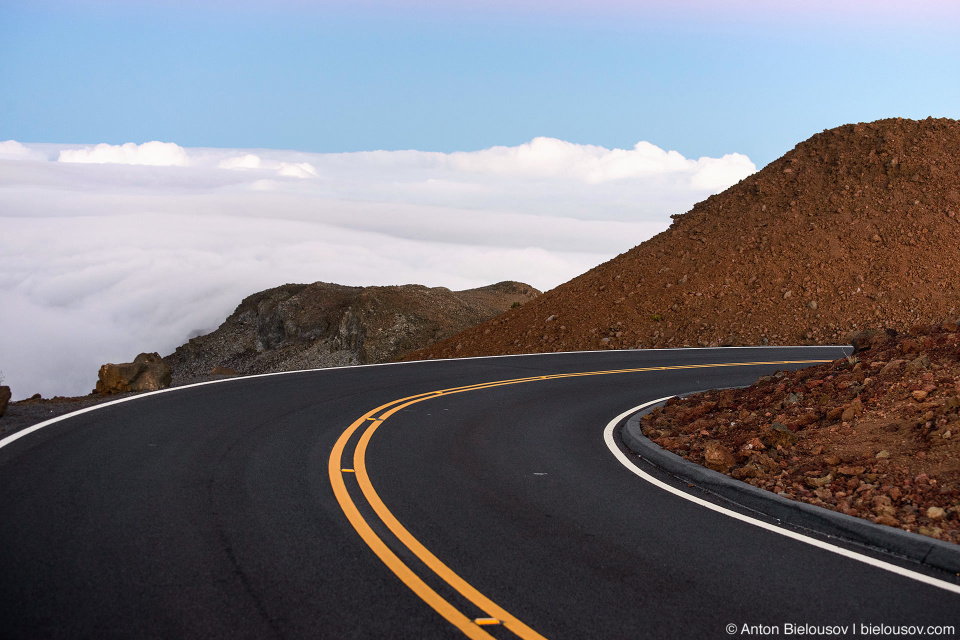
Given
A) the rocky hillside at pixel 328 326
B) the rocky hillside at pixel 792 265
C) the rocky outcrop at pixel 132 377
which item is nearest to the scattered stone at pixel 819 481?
the rocky outcrop at pixel 132 377

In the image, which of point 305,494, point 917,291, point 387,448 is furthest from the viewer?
point 917,291

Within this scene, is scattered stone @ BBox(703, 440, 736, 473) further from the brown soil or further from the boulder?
the boulder

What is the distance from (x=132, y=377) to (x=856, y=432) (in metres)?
13.5

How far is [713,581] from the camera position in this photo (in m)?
5.10

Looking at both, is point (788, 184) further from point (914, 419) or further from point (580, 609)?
point (580, 609)

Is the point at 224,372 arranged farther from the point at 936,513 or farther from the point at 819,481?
the point at 936,513

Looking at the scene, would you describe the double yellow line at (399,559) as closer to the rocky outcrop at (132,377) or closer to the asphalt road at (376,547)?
the asphalt road at (376,547)

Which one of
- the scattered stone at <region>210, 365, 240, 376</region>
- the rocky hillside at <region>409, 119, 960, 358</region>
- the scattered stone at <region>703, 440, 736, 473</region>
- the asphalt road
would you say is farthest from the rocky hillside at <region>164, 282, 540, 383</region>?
the scattered stone at <region>703, 440, 736, 473</region>

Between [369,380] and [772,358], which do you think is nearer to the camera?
[369,380]

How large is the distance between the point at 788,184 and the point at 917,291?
10.8 m

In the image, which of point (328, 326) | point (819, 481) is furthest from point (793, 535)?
point (328, 326)

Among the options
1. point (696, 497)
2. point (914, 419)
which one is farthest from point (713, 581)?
point (914, 419)

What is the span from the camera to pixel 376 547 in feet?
18.0

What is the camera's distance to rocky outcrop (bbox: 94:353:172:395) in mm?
15117
